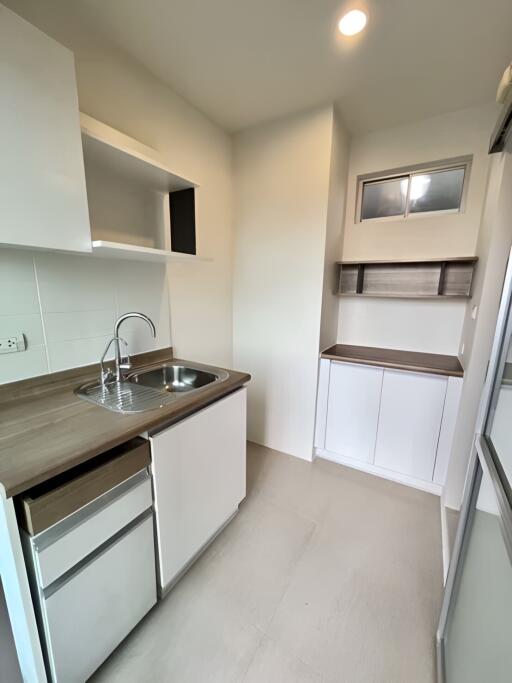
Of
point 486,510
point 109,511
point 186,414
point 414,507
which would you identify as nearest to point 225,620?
point 109,511

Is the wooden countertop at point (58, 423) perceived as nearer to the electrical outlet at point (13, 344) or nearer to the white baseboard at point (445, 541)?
the electrical outlet at point (13, 344)

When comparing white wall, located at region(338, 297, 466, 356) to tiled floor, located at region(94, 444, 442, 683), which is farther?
white wall, located at region(338, 297, 466, 356)

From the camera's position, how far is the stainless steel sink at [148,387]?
1235mm

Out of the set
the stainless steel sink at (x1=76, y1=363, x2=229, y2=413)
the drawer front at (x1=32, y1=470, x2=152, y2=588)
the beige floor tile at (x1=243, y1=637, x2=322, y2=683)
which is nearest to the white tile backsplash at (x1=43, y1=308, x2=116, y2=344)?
the stainless steel sink at (x1=76, y1=363, x2=229, y2=413)

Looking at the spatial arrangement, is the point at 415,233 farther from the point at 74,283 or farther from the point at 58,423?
the point at 58,423

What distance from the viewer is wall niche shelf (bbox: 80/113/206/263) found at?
1.25m

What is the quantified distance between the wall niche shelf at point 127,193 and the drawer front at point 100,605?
1.18 meters

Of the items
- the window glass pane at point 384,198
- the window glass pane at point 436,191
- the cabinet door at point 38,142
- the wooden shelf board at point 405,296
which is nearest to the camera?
the cabinet door at point 38,142

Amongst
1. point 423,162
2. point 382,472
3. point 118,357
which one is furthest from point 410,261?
point 118,357

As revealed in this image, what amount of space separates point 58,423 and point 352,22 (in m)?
2.19

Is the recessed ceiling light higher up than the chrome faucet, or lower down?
higher up

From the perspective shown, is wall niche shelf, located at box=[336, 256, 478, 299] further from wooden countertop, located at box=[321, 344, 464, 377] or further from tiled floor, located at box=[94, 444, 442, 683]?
tiled floor, located at box=[94, 444, 442, 683]

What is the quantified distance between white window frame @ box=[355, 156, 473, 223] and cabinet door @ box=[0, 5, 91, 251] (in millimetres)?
2127


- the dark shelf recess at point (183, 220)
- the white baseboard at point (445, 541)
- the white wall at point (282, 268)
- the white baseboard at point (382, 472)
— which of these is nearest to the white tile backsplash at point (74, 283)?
the dark shelf recess at point (183, 220)
